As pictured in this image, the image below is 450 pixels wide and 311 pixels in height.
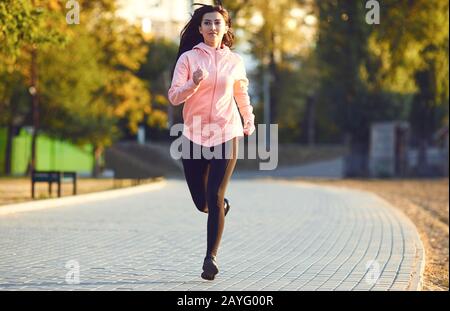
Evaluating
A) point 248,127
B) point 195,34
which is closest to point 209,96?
point 248,127

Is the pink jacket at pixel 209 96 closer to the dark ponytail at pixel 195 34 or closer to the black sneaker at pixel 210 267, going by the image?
the dark ponytail at pixel 195 34

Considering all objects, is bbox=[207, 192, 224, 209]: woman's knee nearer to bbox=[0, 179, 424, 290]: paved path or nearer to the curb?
bbox=[0, 179, 424, 290]: paved path

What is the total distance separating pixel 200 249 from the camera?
36.9 feet

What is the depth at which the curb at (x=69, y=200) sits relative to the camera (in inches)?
680

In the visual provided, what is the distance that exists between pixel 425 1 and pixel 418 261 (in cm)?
1145

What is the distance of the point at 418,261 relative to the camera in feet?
33.7

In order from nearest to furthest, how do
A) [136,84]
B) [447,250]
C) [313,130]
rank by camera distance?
[447,250], [136,84], [313,130]

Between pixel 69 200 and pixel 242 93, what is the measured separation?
1267cm

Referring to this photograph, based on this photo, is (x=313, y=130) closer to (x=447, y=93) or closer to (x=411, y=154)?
(x=411, y=154)

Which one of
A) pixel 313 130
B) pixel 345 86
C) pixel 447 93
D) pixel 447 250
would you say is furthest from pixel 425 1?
pixel 313 130

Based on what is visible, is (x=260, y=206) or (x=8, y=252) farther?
(x=260, y=206)

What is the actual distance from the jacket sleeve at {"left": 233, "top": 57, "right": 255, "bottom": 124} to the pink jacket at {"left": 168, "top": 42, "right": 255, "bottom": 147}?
3cm

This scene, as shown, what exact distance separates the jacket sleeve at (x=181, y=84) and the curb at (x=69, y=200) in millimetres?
9104
